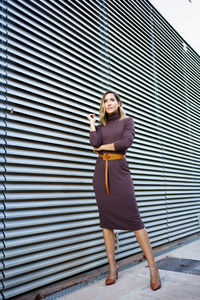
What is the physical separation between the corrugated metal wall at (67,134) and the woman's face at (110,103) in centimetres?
33

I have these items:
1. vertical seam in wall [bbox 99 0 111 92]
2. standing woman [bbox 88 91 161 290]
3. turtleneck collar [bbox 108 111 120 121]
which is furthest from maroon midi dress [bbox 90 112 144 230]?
vertical seam in wall [bbox 99 0 111 92]

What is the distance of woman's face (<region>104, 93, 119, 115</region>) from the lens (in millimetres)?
2094

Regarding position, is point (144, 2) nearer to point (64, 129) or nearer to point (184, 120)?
point (184, 120)

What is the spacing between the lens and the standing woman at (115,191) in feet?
5.92

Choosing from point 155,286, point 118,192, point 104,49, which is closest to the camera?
point 155,286

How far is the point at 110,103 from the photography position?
2.09 metres

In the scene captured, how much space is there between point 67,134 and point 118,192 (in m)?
0.73

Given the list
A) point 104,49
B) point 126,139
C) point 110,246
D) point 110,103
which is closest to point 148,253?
point 110,246

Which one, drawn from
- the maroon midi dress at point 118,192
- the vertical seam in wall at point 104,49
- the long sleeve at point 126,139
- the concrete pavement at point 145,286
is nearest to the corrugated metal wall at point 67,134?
the vertical seam in wall at point 104,49

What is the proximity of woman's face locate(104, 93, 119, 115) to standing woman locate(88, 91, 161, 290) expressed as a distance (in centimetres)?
14

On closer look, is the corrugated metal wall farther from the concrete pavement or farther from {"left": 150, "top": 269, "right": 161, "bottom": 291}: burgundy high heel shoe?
{"left": 150, "top": 269, "right": 161, "bottom": 291}: burgundy high heel shoe

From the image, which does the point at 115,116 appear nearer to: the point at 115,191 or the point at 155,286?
the point at 115,191

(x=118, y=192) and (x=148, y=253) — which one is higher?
(x=118, y=192)

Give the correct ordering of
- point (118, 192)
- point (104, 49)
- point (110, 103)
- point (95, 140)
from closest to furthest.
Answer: point (118, 192) < point (95, 140) < point (110, 103) < point (104, 49)
